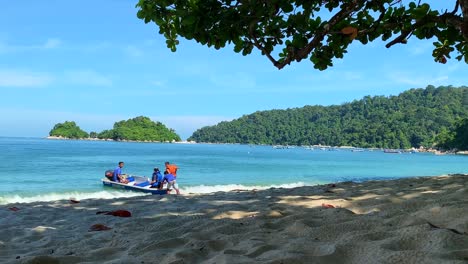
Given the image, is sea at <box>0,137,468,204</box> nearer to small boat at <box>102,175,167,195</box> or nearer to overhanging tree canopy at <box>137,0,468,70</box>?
small boat at <box>102,175,167,195</box>

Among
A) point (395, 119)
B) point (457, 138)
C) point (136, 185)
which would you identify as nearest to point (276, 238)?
point (136, 185)

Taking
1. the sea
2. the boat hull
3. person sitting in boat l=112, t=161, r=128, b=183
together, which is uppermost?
person sitting in boat l=112, t=161, r=128, b=183

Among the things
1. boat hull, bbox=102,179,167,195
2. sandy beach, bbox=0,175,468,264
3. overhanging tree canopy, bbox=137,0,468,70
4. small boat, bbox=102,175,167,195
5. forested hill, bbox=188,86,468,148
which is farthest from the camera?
forested hill, bbox=188,86,468,148

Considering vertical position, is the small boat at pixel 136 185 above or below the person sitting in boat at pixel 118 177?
below

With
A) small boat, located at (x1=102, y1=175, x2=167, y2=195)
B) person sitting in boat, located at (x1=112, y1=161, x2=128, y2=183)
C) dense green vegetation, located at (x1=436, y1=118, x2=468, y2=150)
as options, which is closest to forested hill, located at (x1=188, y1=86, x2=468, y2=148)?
dense green vegetation, located at (x1=436, y1=118, x2=468, y2=150)

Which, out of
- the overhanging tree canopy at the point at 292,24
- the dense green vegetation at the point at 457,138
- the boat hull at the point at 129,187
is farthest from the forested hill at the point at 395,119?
the overhanging tree canopy at the point at 292,24

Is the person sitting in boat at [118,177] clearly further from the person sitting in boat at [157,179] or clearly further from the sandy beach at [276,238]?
the sandy beach at [276,238]

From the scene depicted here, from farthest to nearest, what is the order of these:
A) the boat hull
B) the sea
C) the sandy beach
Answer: the sea
the boat hull
the sandy beach

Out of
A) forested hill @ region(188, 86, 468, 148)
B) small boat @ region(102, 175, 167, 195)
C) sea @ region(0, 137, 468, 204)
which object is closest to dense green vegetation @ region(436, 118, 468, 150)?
forested hill @ region(188, 86, 468, 148)

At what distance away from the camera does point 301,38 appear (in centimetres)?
453

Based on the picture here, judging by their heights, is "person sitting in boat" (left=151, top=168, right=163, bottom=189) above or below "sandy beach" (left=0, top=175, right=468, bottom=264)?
below

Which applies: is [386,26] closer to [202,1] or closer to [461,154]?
[202,1]

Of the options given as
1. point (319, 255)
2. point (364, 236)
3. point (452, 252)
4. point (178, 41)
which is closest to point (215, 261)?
point (319, 255)

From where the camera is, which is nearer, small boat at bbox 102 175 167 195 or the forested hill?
small boat at bbox 102 175 167 195
